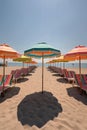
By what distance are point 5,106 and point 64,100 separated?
7.74ft

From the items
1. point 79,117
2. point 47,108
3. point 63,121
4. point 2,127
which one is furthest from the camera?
point 47,108

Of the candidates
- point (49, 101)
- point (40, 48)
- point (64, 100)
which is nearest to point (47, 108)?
point (49, 101)

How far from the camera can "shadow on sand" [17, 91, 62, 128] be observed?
11.7 feet

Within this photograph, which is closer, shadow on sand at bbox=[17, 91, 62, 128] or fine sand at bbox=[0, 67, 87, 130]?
fine sand at bbox=[0, 67, 87, 130]

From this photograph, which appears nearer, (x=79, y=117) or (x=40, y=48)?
(x=79, y=117)

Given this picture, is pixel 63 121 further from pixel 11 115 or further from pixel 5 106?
pixel 5 106

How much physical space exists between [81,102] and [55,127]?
7.30ft

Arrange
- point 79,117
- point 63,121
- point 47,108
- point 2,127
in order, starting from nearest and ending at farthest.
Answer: point 2,127 → point 63,121 → point 79,117 → point 47,108

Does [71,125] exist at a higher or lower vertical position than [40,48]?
lower

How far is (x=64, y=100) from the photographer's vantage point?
5258mm

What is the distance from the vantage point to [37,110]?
4.25 m

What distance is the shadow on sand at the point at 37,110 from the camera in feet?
11.7

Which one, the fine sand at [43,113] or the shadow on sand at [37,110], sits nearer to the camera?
the fine sand at [43,113]

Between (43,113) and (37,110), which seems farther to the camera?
(37,110)
